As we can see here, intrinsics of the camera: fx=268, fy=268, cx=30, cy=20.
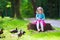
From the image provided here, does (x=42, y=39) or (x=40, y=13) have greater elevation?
(x=40, y=13)

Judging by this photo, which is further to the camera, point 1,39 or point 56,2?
point 56,2

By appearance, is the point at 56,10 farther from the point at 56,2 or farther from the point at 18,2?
the point at 18,2

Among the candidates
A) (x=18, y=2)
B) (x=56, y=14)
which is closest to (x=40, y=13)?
(x=18, y=2)

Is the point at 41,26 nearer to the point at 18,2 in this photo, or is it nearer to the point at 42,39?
the point at 42,39

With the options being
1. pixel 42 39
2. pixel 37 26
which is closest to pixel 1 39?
pixel 42 39

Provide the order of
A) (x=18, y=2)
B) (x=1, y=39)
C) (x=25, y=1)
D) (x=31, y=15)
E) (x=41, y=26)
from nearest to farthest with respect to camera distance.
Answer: (x=1, y=39) < (x=41, y=26) < (x=18, y=2) < (x=31, y=15) < (x=25, y=1)

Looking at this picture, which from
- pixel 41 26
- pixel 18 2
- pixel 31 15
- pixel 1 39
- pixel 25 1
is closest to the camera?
pixel 1 39

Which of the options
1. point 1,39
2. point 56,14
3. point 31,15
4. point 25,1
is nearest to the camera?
point 1,39

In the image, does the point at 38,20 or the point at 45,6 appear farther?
the point at 45,6

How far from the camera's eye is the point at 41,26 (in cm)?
1333

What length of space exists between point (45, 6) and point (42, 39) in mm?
20465

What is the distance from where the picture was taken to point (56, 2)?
99.5 ft

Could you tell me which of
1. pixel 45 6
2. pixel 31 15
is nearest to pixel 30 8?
pixel 31 15

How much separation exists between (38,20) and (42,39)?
2890mm
